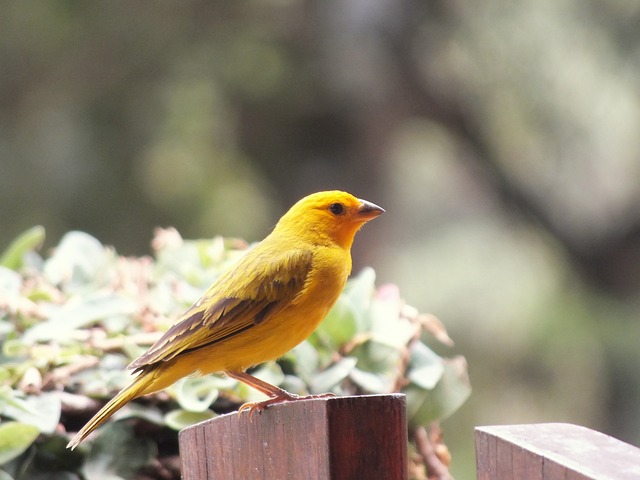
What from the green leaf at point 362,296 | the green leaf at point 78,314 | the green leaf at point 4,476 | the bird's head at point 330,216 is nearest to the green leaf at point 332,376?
the green leaf at point 362,296

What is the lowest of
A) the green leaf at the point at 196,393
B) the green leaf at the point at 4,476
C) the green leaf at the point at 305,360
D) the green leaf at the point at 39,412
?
the green leaf at the point at 4,476

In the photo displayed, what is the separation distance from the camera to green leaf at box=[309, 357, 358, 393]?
10.2ft

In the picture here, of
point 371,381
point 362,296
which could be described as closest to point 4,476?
point 371,381

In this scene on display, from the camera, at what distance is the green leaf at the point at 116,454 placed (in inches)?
110

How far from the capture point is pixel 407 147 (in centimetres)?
982

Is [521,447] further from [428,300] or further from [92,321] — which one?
[428,300]

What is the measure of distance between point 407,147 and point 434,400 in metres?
6.71

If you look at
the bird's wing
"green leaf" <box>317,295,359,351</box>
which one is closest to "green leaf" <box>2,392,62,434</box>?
the bird's wing

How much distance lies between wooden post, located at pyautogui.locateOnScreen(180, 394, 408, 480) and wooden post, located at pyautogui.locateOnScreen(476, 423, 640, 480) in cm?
25

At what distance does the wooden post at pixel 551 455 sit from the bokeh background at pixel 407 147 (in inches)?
242

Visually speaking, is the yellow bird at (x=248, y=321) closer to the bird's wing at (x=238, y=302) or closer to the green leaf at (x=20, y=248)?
the bird's wing at (x=238, y=302)

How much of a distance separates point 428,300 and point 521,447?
23.3 ft

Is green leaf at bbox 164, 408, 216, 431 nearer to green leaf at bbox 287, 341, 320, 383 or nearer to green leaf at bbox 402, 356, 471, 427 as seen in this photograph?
green leaf at bbox 287, 341, 320, 383

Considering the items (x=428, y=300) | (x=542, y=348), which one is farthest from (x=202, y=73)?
(x=542, y=348)
